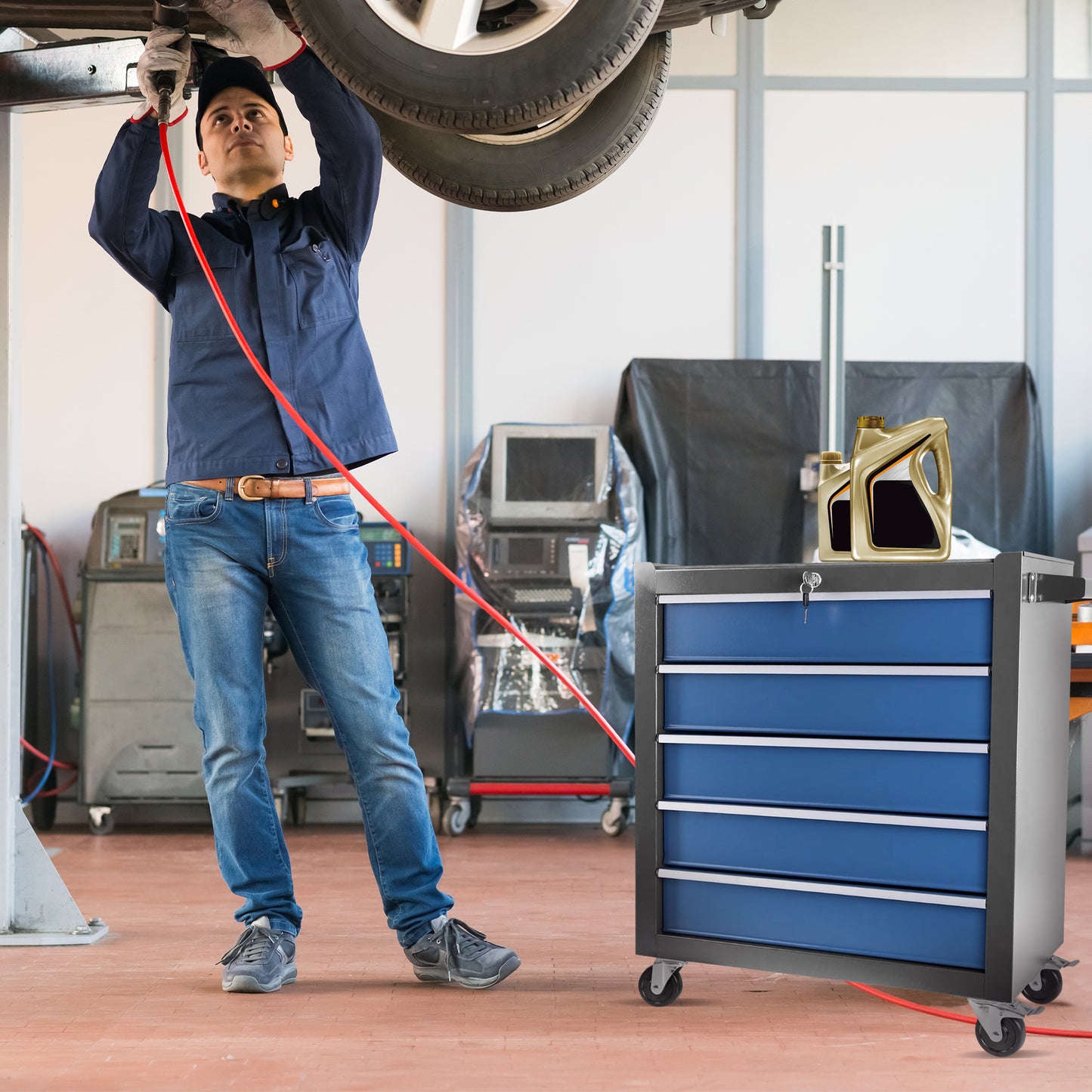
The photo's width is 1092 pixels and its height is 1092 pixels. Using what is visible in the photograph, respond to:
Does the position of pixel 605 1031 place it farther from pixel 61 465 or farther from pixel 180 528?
pixel 61 465

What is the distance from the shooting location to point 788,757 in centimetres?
180

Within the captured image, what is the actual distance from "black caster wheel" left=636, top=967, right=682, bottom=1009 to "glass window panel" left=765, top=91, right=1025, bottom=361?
3.23 metres

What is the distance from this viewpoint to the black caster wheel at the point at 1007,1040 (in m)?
1.61

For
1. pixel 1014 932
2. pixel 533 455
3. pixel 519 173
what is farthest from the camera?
pixel 533 455

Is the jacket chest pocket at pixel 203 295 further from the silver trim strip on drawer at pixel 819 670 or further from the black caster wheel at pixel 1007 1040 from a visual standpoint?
the black caster wheel at pixel 1007 1040

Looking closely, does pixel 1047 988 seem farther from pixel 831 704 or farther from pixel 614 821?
pixel 614 821

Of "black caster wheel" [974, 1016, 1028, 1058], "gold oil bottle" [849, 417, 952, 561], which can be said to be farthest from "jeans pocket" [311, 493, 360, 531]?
"black caster wheel" [974, 1016, 1028, 1058]

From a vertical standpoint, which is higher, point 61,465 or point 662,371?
point 662,371

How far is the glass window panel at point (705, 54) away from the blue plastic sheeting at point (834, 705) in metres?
3.52

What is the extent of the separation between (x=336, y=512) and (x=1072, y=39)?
4149mm

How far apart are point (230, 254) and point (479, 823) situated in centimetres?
290

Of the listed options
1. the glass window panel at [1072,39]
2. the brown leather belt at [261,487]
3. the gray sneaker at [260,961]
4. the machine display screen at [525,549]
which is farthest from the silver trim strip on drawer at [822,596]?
the glass window panel at [1072,39]

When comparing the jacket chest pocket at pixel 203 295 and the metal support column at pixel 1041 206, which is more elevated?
the metal support column at pixel 1041 206

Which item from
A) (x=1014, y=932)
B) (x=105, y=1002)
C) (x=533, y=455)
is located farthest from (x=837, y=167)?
(x=105, y=1002)
